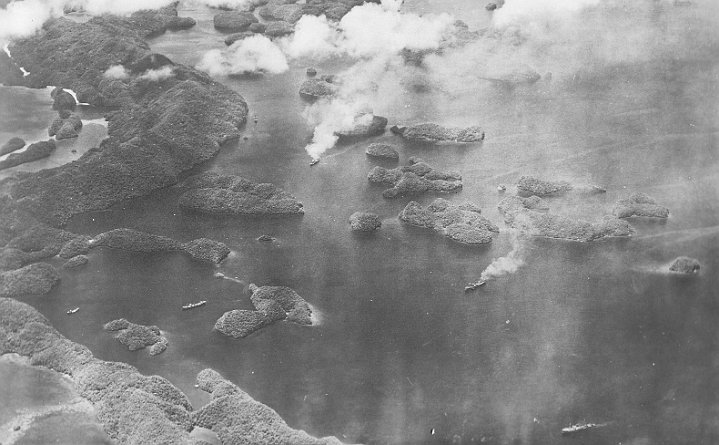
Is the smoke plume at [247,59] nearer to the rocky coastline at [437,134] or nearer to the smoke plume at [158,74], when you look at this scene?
the smoke plume at [158,74]

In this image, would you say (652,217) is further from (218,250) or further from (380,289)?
(218,250)

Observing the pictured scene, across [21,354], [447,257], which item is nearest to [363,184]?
[447,257]

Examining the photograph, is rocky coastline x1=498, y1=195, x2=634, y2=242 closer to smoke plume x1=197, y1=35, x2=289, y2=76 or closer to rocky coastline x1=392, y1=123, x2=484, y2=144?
rocky coastline x1=392, y1=123, x2=484, y2=144

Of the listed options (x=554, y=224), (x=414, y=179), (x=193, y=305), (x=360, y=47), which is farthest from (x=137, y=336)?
(x=360, y=47)

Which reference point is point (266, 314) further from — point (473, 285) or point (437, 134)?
point (437, 134)

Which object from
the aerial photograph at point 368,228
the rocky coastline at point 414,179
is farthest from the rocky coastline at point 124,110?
the rocky coastline at point 414,179

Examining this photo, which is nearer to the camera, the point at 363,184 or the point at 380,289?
the point at 380,289

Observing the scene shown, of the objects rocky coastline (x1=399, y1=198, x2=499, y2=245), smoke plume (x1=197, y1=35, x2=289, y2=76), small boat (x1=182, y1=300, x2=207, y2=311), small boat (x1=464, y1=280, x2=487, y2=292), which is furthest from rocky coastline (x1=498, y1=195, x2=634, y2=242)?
smoke plume (x1=197, y1=35, x2=289, y2=76)
